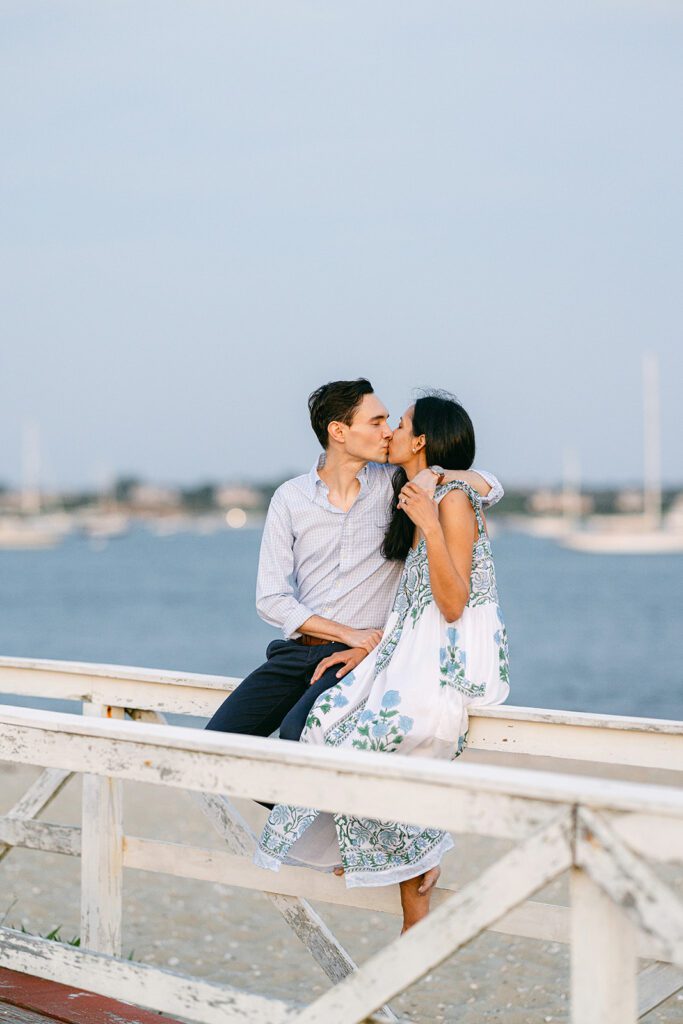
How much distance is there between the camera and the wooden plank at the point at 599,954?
1724 millimetres

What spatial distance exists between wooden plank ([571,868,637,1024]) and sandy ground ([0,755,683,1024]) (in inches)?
110

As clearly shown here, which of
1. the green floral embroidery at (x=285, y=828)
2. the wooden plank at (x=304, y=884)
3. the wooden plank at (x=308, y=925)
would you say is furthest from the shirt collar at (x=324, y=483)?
the wooden plank at (x=304, y=884)

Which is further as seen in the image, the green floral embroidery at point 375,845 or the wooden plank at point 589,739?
the green floral embroidery at point 375,845

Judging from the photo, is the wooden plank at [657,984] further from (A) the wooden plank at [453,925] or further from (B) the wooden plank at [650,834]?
(B) the wooden plank at [650,834]

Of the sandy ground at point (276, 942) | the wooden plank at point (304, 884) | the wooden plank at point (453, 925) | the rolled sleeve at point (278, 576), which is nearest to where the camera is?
the wooden plank at point (453, 925)

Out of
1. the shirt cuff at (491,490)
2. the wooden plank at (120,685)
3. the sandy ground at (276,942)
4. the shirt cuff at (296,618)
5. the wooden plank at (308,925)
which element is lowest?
the sandy ground at (276,942)

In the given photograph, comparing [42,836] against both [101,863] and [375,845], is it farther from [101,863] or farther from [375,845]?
[375,845]

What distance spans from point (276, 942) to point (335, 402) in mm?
3328

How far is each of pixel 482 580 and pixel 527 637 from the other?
3592cm

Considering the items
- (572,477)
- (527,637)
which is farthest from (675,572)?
(527,637)

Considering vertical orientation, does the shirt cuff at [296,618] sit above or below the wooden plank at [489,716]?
above

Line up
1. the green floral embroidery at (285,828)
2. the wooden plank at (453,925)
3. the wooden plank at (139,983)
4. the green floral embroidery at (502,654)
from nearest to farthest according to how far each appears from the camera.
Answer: the wooden plank at (453,925) < the wooden plank at (139,983) < the green floral embroidery at (285,828) < the green floral embroidery at (502,654)

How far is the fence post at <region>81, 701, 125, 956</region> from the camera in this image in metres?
3.30

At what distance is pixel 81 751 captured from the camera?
2.33 meters
